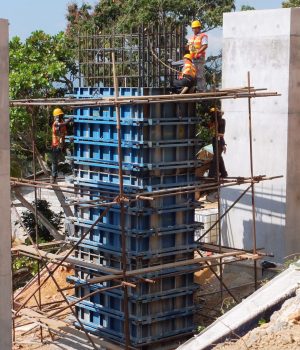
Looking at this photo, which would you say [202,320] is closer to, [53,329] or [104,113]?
[53,329]

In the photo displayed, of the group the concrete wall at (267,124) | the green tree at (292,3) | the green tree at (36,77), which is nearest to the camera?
the concrete wall at (267,124)

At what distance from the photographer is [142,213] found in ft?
42.1

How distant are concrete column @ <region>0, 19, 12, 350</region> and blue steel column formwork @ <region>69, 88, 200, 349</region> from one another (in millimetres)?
2862

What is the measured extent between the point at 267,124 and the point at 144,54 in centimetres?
337

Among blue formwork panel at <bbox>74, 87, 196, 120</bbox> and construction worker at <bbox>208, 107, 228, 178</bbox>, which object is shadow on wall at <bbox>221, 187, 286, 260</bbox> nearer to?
construction worker at <bbox>208, 107, 228, 178</bbox>

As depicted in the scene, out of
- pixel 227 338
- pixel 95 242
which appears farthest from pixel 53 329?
pixel 227 338

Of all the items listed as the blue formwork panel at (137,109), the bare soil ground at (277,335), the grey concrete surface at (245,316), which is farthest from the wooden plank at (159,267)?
the bare soil ground at (277,335)

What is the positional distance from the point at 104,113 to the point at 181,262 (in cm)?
283

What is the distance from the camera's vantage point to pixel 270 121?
610 inches

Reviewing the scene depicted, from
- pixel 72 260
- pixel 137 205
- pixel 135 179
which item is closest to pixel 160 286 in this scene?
pixel 137 205

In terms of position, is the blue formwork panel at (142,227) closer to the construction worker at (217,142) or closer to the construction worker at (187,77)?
the construction worker at (217,142)

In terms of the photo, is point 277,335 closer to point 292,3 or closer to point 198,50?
point 198,50

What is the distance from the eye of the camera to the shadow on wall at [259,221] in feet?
50.7

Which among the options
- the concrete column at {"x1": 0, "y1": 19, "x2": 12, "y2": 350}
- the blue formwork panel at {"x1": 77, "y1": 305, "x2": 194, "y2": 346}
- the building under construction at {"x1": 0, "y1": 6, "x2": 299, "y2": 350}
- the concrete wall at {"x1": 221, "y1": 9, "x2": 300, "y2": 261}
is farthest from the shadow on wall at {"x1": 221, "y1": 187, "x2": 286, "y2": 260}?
the concrete column at {"x1": 0, "y1": 19, "x2": 12, "y2": 350}
